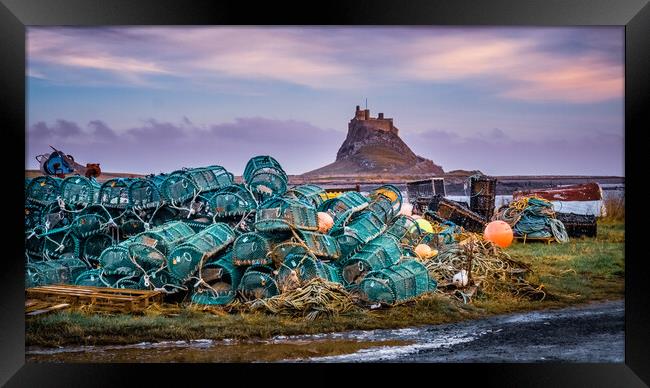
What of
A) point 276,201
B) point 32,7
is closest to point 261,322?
point 276,201

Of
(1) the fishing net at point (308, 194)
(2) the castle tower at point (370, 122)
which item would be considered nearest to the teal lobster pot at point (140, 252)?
(1) the fishing net at point (308, 194)

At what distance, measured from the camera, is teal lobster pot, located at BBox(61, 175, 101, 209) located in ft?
29.0

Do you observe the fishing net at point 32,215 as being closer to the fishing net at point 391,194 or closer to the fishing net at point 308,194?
the fishing net at point 308,194

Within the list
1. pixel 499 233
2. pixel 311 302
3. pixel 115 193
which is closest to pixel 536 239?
pixel 499 233

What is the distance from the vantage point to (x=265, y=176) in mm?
8836

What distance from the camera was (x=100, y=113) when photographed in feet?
28.8

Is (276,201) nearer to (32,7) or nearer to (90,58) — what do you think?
(90,58)

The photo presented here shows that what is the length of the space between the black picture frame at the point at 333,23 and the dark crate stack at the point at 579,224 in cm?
76

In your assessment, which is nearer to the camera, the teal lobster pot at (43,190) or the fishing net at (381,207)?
the teal lobster pot at (43,190)

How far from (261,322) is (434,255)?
2.39m

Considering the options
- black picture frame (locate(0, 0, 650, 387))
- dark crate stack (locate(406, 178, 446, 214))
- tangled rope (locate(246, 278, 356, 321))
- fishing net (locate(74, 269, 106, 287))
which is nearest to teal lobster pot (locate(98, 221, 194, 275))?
fishing net (locate(74, 269, 106, 287))

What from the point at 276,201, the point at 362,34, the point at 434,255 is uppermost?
the point at 362,34

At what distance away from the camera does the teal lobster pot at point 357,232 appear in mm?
8789
